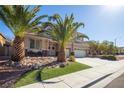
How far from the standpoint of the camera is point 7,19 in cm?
1712

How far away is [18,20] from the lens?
55.5 feet

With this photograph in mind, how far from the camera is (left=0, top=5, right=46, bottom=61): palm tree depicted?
54.8ft

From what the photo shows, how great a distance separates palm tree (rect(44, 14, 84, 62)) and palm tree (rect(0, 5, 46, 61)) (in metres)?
2.44

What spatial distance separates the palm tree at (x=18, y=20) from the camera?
54.8ft

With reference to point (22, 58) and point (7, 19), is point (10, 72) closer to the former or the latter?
point (22, 58)

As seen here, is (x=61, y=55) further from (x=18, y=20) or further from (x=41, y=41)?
(x=41, y=41)

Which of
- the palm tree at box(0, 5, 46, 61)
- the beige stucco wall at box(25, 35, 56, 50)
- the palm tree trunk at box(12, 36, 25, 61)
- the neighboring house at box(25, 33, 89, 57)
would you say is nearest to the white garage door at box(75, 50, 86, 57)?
the neighboring house at box(25, 33, 89, 57)

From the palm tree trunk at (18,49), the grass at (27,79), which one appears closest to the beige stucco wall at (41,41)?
the palm tree trunk at (18,49)

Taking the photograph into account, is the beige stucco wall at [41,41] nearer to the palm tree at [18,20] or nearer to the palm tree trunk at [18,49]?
the palm tree at [18,20]

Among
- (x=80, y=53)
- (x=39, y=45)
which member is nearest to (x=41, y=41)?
(x=39, y=45)

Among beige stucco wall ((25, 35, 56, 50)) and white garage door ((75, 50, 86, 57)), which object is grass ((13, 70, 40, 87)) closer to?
beige stucco wall ((25, 35, 56, 50))

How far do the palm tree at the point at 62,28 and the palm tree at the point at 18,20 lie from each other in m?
2.44

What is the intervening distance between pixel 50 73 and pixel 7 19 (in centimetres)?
614
